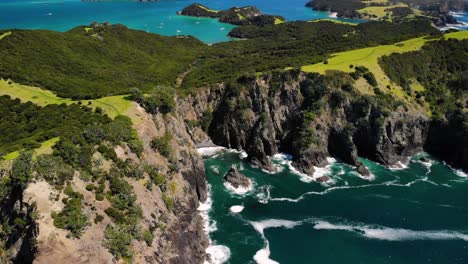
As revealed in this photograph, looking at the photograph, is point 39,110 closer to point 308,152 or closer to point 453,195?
point 308,152

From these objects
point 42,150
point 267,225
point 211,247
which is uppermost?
point 42,150

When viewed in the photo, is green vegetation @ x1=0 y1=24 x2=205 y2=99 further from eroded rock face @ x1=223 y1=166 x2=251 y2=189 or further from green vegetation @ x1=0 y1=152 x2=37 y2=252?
green vegetation @ x1=0 y1=152 x2=37 y2=252

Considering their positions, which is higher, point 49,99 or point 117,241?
point 49,99

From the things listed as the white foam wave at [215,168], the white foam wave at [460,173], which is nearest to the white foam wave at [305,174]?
the white foam wave at [215,168]

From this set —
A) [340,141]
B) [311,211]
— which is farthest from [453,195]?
[311,211]

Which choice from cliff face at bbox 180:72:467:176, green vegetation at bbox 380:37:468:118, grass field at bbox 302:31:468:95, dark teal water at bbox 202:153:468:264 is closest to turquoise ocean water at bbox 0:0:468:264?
dark teal water at bbox 202:153:468:264

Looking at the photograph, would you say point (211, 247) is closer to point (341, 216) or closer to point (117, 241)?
point (117, 241)

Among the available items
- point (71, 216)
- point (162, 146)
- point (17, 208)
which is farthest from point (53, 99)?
point (71, 216)
